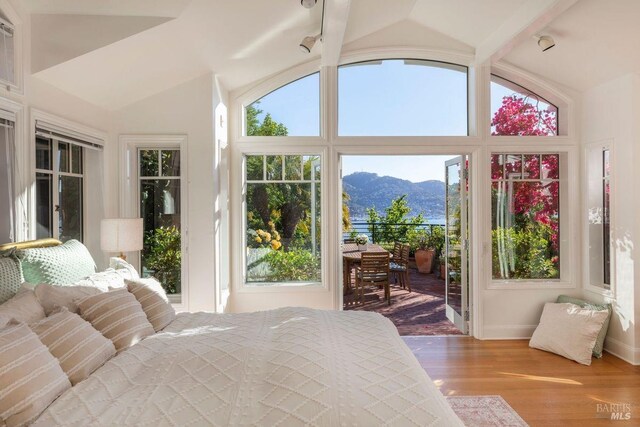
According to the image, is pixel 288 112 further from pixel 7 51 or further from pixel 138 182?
pixel 7 51

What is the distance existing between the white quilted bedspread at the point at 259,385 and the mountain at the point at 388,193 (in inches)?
337

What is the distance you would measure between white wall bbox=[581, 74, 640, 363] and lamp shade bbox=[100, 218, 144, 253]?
435 centimetres

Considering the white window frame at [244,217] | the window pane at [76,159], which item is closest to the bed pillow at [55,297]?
the window pane at [76,159]

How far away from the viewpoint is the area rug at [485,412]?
8.77 ft

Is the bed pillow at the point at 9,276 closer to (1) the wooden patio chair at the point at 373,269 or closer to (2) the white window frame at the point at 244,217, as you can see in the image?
(2) the white window frame at the point at 244,217

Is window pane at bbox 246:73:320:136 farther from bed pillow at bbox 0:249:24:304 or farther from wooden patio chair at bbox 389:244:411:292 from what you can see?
wooden patio chair at bbox 389:244:411:292

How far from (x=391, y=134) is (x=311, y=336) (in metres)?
2.94

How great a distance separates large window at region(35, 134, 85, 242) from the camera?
2.83m

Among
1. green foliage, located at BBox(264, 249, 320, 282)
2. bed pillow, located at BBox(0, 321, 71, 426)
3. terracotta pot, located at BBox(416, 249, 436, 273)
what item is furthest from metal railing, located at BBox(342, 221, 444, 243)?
bed pillow, located at BBox(0, 321, 71, 426)

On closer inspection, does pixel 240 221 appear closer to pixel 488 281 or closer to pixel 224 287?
pixel 224 287

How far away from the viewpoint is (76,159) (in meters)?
3.34

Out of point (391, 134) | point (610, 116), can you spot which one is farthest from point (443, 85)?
point (610, 116)

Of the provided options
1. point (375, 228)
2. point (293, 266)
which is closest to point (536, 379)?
point (293, 266)

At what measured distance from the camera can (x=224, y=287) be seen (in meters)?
4.22
